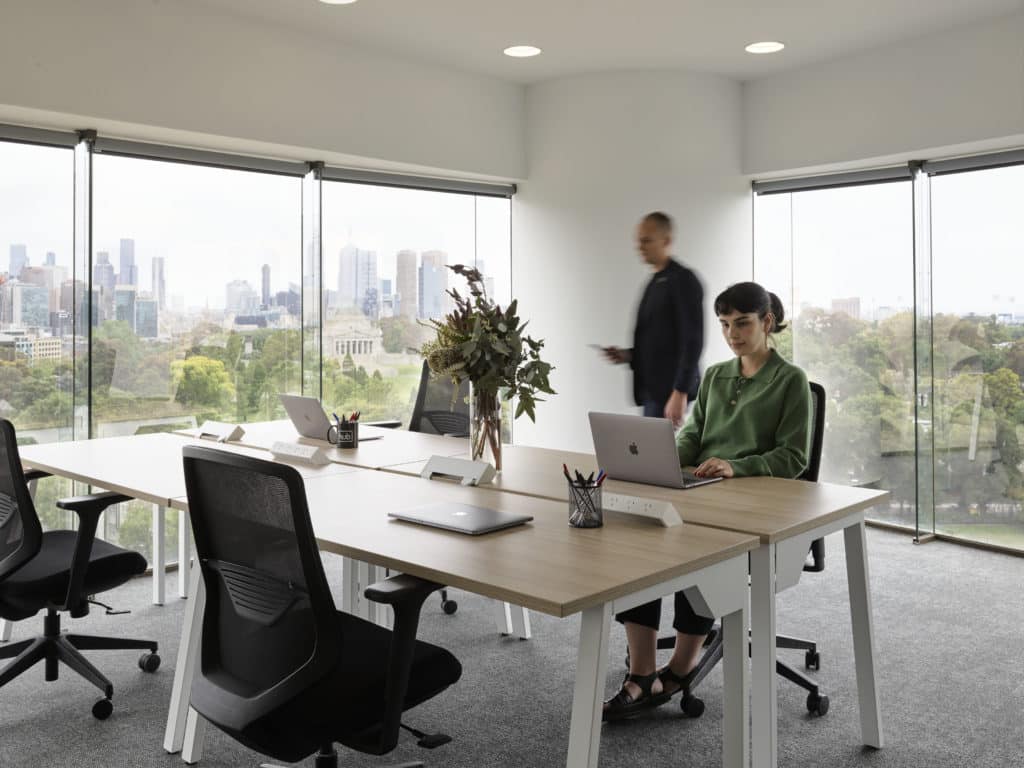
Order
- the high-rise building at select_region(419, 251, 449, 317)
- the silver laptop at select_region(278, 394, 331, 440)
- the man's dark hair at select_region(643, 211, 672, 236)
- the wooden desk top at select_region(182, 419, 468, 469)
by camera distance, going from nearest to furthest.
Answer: the wooden desk top at select_region(182, 419, 468, 469)
the silver laptop at select_region(278, 394, 331, 440)
the man's dark hair at select_region(643, 211, 672, 236)
the high-rise building at select_region(419, 251, 449, 317)

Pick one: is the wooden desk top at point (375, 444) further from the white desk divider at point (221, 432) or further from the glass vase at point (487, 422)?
the glass vase at point (487, 422)

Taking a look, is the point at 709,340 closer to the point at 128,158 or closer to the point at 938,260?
the point at 938,260

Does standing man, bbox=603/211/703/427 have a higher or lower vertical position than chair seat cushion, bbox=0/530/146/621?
higher

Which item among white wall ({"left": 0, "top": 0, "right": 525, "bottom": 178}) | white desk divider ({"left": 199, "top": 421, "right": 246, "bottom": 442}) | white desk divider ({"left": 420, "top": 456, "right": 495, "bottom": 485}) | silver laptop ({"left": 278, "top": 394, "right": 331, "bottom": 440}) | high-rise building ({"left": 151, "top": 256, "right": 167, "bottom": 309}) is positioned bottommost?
white desk divider ({"left": 420, "top": 456, "right": 495, "bottom": 485})

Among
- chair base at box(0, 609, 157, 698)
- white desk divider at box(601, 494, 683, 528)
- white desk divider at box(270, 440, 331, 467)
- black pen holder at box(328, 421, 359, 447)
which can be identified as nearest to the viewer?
white desk divider at box(601, 494, 683, 528)

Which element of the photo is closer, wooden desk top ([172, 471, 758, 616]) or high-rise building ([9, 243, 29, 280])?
wooden desk top ([172, 471, 758, 616])

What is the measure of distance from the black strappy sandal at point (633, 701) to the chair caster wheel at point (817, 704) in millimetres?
461

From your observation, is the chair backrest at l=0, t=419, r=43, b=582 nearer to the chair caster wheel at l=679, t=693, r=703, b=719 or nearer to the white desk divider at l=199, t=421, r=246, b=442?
the white desk divider at l=199, t=421, r=246, b=442

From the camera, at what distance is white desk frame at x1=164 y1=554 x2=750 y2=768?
77.7 inches

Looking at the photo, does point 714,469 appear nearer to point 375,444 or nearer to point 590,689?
point 590,689

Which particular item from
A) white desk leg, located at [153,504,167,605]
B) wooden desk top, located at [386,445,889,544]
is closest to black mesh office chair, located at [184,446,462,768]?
wooden desk top, located at [386,445,889,544]

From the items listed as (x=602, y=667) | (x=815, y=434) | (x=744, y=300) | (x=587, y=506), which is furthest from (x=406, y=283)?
(x=602, y=667)

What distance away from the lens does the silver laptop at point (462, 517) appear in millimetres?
2469

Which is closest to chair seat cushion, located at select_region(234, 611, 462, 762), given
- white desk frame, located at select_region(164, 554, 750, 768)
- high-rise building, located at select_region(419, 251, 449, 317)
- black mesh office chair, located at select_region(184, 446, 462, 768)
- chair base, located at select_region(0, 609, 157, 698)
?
black mesh office chair, located at select_region(184, 446, 462, 768)
